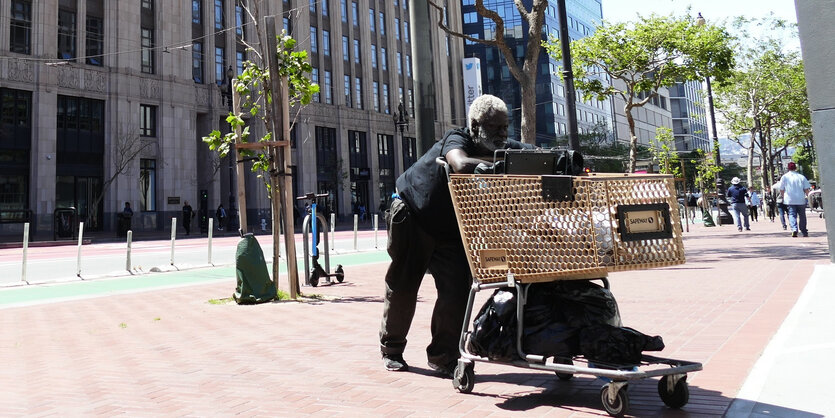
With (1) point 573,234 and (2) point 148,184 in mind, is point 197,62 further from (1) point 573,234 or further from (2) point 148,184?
(1) point 573,234

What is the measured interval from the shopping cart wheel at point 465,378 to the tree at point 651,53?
19.4 m

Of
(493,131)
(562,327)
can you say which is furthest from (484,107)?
(562,327)

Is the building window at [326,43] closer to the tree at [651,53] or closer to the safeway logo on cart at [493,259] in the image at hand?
the tree at [651,53]

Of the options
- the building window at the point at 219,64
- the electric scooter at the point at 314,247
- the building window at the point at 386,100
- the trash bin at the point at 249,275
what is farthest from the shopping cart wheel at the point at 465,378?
the building window at the point at 386,100

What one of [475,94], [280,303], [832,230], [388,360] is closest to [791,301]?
[832,230]

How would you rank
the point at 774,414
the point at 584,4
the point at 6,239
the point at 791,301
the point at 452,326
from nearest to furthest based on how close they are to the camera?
the point at 774,414 < the point at 452,326 < the point at 791,301 < the point at 6,239 < the point at 584,4

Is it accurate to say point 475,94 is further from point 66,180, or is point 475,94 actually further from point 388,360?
point 388,360

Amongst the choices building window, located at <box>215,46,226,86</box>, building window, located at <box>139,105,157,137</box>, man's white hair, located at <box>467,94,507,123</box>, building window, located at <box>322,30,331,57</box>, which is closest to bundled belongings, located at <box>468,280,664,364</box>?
man's white hair, located at <box>467,94,507,123</box>

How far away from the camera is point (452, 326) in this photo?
4.01 meters

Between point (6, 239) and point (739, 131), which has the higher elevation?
point (739, 131)

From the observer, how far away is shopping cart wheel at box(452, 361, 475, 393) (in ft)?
11.7

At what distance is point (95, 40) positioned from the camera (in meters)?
34.7

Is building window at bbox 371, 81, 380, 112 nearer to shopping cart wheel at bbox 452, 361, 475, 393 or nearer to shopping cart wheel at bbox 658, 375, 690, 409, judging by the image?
shopping cart wheel at bbox 452, 361, 475, 393

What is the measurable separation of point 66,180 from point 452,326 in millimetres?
36044
